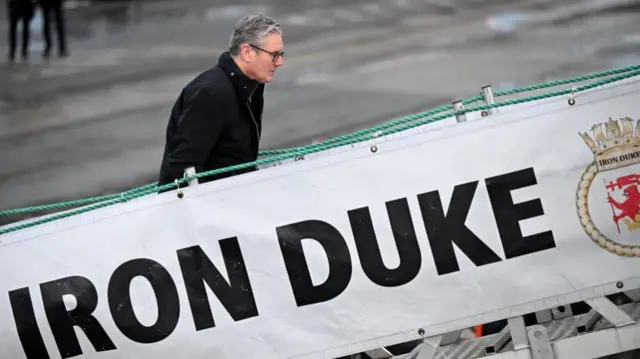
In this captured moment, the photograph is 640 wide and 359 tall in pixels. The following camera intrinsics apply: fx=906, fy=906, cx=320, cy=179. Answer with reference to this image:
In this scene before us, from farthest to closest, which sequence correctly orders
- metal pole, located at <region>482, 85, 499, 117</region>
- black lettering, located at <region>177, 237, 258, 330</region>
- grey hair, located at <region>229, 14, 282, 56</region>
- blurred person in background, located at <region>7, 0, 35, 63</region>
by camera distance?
blurred person in background, located at <region>7, 0, 35, 63</region> < grey hair, located at <region>229, 14, 282, 56</region> < metal pole, located at <region>482, 85, 499, 117</region> < black lettering, located at <region>177, 237, 258, 330</region>

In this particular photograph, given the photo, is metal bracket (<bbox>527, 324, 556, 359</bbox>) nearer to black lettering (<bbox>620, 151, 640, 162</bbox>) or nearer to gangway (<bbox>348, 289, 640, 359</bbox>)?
gangway (<bbox>348, 289, 640, 359</bbox>)

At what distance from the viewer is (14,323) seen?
4098 mm

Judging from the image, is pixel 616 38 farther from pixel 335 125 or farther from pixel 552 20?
pixel 335 125

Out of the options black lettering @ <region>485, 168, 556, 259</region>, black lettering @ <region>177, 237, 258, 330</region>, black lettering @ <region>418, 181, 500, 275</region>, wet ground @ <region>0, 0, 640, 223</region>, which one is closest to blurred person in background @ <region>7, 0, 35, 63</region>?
wet ground @ <region>0, 0, 640, 223</region>

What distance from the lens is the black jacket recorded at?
13.4 ft

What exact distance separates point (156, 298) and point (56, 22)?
903 centimetres

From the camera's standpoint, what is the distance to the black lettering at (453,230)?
388 cm

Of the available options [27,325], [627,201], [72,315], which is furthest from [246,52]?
[627,201]

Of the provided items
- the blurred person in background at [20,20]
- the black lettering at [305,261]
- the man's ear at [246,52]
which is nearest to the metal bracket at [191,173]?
the black lettering at [305,261]

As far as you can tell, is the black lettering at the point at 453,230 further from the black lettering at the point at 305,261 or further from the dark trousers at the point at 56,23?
the dark trousers at the point at 56,23

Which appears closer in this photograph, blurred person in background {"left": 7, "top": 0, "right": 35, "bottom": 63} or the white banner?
the white banner

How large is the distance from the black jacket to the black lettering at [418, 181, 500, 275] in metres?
0.96

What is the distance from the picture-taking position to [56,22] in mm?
12164

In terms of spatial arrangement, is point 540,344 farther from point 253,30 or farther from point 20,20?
point 20,20
